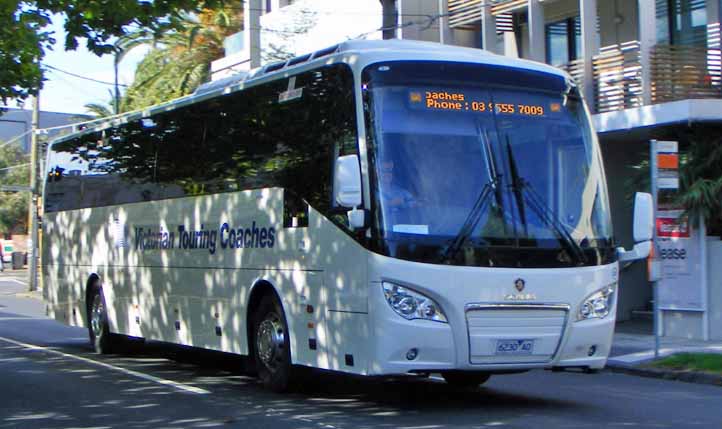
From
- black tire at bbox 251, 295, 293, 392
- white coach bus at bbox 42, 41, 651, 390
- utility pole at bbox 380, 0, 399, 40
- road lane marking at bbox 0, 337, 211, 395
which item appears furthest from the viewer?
utility pole at bbox 380, 0, 399, 40

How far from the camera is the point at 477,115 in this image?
399 inches

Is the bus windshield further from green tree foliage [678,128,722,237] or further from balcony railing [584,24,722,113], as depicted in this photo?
balcony railing [584,24,722,113]

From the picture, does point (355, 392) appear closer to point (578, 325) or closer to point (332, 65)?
point (578, 325)

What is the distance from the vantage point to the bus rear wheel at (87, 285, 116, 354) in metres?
16.6

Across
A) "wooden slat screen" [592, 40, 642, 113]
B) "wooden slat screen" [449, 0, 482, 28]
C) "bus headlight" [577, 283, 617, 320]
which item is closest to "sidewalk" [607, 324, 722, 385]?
"bus headlight" [577, 283, 617, 320]

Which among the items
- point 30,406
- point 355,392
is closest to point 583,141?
point 355,392

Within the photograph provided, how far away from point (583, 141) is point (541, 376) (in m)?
4.75

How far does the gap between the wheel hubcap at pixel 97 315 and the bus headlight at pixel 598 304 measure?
29.1 feet

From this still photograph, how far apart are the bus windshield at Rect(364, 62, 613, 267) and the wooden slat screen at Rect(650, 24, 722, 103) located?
953 cm

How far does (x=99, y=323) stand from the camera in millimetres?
16891

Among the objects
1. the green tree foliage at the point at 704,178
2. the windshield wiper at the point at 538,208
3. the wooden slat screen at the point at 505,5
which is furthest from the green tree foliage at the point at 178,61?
the windshield wiper at the point at 538,208

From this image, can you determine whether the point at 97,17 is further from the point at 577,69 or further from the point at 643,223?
the point at 577,69

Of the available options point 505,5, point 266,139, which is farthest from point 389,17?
point 266,139

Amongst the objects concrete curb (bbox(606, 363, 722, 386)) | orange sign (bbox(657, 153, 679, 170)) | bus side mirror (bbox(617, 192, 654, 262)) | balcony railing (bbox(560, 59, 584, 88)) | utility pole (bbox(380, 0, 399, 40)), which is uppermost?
utility pole (bbox(380, 0, 399, 40))
